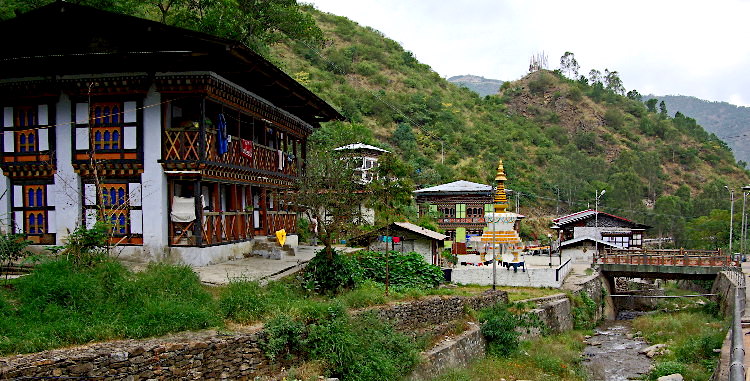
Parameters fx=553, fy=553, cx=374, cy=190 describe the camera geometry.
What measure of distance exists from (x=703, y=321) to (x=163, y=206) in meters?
26.0

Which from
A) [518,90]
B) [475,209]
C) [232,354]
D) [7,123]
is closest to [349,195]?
[232,354]

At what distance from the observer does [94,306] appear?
10.2 meters

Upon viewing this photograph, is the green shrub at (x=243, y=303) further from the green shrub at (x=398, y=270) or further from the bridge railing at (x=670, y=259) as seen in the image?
the bridge railing at (x=670, y=259)

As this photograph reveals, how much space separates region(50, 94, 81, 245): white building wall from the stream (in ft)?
60.3

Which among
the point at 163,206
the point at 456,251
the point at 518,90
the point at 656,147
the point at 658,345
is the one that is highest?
the point at 518,90

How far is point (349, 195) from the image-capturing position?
17.7 meters

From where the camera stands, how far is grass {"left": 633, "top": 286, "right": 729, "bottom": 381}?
18641 mm

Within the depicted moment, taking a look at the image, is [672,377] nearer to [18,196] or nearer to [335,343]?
[335,343]

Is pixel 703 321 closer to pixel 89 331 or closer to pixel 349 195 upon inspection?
pixel 349 195

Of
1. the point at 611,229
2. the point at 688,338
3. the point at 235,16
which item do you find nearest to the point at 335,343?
the point at 688,338

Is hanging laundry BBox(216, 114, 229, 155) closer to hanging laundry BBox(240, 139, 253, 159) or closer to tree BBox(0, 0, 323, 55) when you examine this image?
hanging laundry BBox(240, 139, 253, 159)

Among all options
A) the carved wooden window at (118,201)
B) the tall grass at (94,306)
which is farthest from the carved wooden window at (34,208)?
the tall grass at (94,306)

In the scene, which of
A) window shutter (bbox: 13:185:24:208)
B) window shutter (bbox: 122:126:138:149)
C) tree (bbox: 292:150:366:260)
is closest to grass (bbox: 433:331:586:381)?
tree (bbox: 292:150:366:260)

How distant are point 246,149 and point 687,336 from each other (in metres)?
20.9
